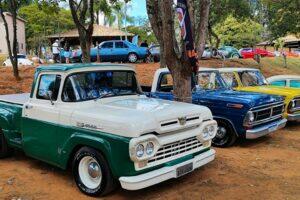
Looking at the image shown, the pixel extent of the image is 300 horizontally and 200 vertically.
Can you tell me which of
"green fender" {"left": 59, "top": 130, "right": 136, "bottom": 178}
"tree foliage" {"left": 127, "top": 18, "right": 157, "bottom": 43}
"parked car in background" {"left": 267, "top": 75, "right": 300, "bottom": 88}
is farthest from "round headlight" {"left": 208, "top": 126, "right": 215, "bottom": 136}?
"tree foliage" {"left": 127, "top": 18, "right": 157, "bottom": 43}

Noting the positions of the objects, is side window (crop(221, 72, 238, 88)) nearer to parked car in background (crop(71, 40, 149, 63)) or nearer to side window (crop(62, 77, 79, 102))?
side window (crop(62, 77, 79, 102))

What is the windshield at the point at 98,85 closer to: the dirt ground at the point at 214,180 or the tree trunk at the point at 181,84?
the tree trunk at the point at 181,84

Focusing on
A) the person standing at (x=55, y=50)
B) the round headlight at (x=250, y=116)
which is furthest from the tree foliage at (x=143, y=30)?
the round headlight at (x=250, y=116)

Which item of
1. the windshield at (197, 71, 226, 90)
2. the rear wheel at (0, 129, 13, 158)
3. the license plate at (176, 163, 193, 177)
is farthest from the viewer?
the windshield at (197, 71, 226, 90)

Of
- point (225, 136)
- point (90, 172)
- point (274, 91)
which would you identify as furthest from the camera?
point (274, 91)

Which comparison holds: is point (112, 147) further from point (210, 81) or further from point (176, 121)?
point (210, 81)

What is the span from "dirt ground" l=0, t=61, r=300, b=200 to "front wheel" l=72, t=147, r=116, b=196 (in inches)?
6.9

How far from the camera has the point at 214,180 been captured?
664cm

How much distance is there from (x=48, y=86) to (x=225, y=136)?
4061 mm

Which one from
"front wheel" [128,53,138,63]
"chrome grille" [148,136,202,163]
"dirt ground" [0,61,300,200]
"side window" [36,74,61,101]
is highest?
"front wheel" [128,53,138,63]

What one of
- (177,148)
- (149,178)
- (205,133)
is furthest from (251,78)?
(149,178)

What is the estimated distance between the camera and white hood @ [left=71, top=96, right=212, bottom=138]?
541 centimetres

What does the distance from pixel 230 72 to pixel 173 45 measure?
367 cm

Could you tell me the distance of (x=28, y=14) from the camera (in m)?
54.4
